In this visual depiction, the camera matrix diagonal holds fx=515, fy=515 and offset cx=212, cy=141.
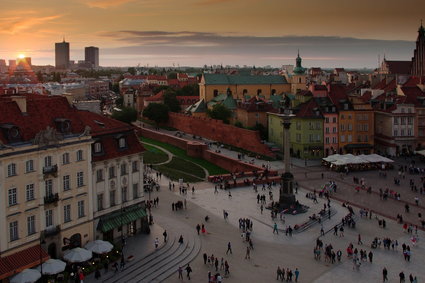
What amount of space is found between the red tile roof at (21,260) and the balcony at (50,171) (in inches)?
175

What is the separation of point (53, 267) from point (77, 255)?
87.9 inches

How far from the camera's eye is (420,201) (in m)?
50.8

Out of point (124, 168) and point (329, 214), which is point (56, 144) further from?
point (329, 214)

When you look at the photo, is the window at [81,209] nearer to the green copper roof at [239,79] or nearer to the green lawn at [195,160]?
the green lawn at [195,160]

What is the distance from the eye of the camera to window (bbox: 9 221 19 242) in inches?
1192

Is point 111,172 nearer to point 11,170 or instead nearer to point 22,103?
point 22,103

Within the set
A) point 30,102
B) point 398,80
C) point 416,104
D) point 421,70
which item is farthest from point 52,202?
point 421,70

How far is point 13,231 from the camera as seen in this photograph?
3047 centimetres

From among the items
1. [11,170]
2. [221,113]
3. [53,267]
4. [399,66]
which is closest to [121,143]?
[11,170]

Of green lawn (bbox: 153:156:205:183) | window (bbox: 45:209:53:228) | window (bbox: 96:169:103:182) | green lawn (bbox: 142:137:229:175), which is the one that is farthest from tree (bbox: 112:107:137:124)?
window (bbox: 45:209:53:228)

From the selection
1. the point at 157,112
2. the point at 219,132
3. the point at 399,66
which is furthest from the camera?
the point at 399,66

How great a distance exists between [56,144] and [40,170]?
6.56 feet

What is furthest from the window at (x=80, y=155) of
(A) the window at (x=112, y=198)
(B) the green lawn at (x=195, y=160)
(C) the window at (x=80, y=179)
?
(B) the green lawn at (x=195, y=160)

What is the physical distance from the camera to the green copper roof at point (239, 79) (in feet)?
403
